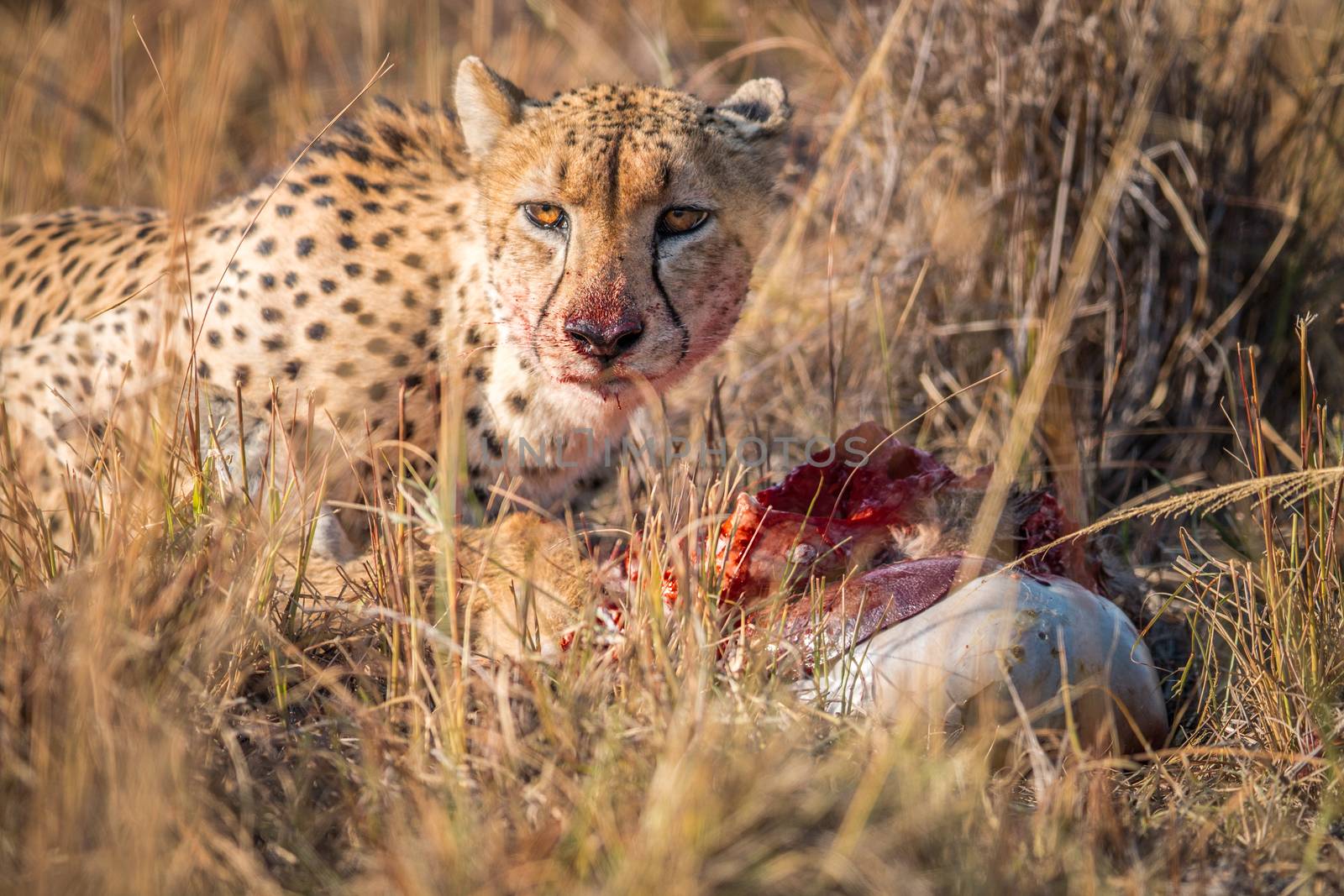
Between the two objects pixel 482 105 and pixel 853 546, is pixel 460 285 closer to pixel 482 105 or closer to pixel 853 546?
pixel 482 105

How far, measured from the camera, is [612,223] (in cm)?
223

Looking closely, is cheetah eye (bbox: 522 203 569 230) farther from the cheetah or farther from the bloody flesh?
the bloody flesh

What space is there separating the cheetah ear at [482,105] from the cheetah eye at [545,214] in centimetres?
22

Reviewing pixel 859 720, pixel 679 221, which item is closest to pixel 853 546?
pixel 859 720

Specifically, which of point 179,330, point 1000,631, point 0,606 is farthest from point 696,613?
point 179,330

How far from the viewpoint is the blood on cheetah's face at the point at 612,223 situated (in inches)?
85.4

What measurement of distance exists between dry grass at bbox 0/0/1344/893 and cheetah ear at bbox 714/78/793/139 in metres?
0.45

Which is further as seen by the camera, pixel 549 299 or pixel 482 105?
pixel 482 105

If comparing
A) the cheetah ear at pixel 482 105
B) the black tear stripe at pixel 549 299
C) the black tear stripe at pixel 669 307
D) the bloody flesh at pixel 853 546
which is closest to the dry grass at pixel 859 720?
the bloody flesh at pixel 853 546

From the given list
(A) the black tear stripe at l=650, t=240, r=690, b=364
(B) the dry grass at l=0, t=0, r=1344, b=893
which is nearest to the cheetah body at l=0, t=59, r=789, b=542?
(A) the black tear stripe at l=650, t=240, r=690, b=364

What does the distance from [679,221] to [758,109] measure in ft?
1.49

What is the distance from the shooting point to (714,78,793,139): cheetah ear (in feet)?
8.19

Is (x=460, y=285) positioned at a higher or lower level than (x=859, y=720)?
higher

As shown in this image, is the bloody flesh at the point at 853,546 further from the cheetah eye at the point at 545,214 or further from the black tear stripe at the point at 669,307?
the cheetah eye at the point at 545,214
